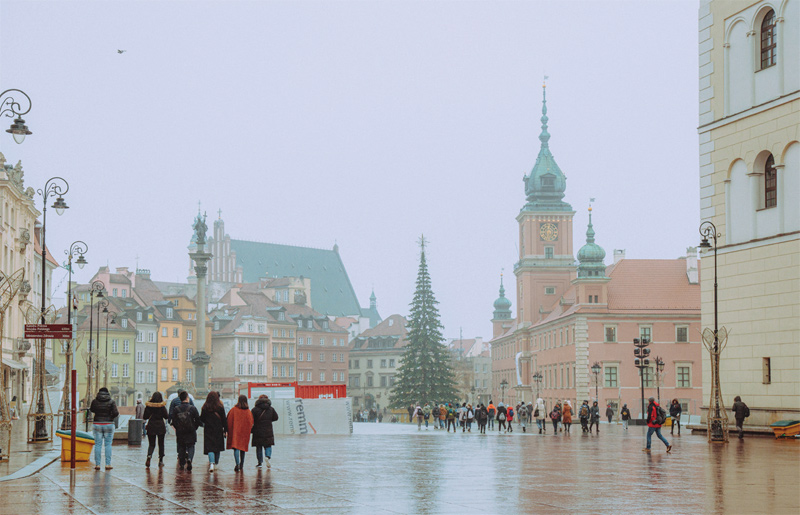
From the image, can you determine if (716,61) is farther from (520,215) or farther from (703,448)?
(520,215)

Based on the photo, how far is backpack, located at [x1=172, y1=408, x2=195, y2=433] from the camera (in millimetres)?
20016

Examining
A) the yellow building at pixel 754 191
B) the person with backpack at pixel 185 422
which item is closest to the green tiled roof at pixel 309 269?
the yellow building at pixel 754 191

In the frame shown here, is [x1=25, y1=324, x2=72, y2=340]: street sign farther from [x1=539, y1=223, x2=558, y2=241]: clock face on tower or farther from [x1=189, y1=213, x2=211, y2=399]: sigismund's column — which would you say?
[x1=539, y1=223, x2=558, y2=241]: clock face on tower

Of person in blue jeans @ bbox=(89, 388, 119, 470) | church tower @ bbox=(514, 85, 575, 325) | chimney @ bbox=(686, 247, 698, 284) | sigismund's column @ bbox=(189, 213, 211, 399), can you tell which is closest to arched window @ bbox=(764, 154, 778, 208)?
person in blue jeans @ bbox=(89, 388, 119, 470)

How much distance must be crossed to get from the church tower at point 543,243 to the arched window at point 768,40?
7577cm

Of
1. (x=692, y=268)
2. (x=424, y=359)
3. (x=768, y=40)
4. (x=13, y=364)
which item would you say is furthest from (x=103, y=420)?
(x=692, y=268)

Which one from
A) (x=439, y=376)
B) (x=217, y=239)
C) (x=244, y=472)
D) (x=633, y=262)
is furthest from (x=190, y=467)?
(x=217, y=239)

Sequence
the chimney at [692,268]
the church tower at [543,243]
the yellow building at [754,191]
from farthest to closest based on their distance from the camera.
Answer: the church tower at [543,243]
the chimney at [692,268]
the yellow building at [754,191]

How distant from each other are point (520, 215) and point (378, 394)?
4380 centimetres

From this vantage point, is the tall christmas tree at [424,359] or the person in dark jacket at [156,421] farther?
the tall christmas tree at [424,359]

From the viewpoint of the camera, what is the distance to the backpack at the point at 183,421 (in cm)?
2002

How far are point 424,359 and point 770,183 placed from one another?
53967 mm

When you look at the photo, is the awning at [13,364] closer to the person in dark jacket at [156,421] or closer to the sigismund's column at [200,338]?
the sigismund's column at [200,338]

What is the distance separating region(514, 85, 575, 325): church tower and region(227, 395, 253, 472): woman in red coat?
91.0m
